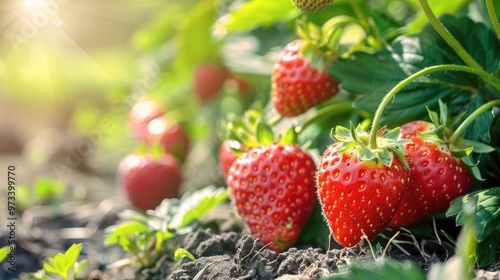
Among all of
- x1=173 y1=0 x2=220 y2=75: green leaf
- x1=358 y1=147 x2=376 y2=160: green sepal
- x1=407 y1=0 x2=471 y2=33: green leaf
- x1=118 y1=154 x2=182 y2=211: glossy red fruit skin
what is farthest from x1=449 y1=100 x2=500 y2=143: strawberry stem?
x1=173 y1=0 x2=220 y2=75: green leaf

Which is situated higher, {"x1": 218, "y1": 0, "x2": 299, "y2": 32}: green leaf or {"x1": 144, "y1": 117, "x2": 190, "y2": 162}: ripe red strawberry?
{"x1": 218, "y1": 0, "x2": 299, "y2": 32}: green leaf

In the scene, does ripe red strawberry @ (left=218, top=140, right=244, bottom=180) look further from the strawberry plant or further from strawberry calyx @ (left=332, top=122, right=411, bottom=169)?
strawberry calyx @ (left=332, top=122, right=411, bottom=169)

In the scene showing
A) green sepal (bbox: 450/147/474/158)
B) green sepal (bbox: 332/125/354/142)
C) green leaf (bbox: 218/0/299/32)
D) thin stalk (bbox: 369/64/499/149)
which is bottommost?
green sepal (bbox: 450/147/474/158)

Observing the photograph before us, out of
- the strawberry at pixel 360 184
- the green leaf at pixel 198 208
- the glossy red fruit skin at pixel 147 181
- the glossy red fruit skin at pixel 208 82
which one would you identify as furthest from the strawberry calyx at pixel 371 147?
the glossy red fruit skin at pixel 208 82

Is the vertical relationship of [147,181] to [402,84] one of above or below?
below

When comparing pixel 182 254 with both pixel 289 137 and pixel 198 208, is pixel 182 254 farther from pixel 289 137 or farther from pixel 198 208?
pixel 289 137

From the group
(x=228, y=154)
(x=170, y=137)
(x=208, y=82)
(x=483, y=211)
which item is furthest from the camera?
(x=208, y=82)

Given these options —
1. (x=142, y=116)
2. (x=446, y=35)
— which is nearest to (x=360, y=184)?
(x=446, y=35)
